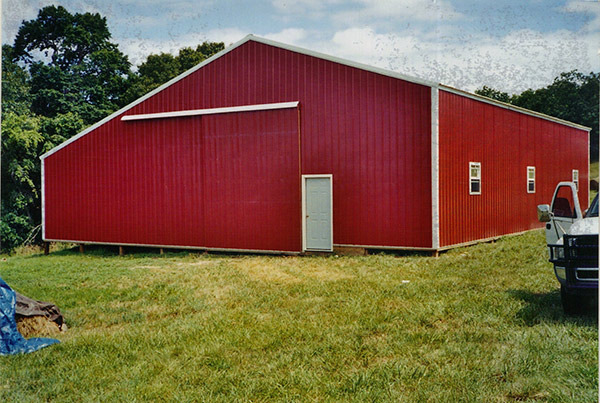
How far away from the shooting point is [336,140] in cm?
1301

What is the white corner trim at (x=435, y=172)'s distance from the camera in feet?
39.1

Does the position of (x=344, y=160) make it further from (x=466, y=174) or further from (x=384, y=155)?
(x=466, y=174)

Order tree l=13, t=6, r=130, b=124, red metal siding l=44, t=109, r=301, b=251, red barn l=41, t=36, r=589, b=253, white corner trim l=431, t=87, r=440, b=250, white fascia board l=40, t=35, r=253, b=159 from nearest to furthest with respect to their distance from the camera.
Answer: tree l=13, t=6, r=130, b=124 < white corner trim l=431, t=87, r=440, b=250 < red barn l=41, t=36, r=589, b=253 < red metal siding l=44, t=109, r=301, b=251 < white fascia board l=40, t=35, r=253, b=159

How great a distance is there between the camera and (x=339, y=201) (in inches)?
513

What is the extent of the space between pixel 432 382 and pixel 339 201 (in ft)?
29.2

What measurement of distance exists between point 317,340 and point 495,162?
35.9 ft

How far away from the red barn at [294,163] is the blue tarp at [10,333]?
27.1 feet

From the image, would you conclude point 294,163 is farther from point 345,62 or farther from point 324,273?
point 324,273

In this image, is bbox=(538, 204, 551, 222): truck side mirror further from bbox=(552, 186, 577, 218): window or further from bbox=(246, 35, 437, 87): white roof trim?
bbox=(246, 35, 437, 87): white roof trim

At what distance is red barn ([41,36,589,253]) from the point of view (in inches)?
486

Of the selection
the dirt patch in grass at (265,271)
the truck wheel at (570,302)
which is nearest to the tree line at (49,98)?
the dirt patch in grass at (265,271)

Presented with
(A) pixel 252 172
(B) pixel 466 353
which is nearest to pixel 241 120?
(A) pixel 252 172

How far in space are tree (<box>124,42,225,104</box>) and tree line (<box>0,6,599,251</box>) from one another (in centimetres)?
6

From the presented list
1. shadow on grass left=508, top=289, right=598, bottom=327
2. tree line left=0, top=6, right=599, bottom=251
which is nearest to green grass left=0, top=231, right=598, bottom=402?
shadow on grass left=508, top=289, right=598, bottom=327
